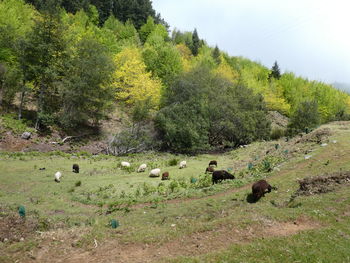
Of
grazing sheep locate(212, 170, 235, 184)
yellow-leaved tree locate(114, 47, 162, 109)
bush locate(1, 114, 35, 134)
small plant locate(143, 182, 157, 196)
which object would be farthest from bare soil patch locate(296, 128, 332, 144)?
bush locate(1, 114, 35, 134)

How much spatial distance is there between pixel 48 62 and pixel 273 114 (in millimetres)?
56526

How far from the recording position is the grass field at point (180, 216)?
9.29 m

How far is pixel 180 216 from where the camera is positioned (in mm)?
13703

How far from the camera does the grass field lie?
929 cm

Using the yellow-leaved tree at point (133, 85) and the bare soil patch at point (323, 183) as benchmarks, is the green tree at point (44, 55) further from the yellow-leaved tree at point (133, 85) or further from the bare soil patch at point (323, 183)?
the bare soil patch at point (323, 183)

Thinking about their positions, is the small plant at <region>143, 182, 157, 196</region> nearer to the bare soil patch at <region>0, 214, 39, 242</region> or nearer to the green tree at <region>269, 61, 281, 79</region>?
the bare soil patch at <region>0, 214, 39, 242</region>

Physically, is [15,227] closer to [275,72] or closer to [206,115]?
[206,115]

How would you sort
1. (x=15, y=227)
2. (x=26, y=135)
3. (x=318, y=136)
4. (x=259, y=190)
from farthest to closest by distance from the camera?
1. (x=26, y=135)
2. (x=318, y=136)
3. (x=259, y=190)
4. (x=15, y=227)

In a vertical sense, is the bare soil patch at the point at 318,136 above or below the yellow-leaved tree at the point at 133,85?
below

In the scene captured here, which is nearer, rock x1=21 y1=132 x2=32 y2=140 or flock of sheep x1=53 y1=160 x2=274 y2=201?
flock of sheep x1=53 y1=160 x2=274 y2=201

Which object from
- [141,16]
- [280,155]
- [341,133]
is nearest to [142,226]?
[280,155]

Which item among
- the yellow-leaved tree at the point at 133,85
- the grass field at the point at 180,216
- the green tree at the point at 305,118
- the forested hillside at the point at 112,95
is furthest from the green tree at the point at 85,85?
the green tree at the point at 305,118

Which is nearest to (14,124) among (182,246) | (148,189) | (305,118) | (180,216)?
(148,189)

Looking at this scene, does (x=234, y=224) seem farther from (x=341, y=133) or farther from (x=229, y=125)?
(x=229, y=125)
